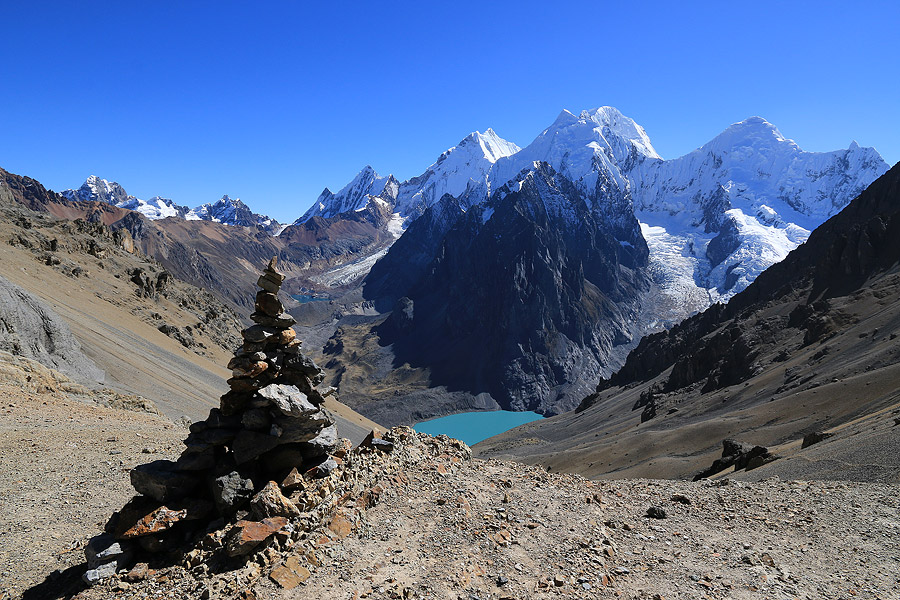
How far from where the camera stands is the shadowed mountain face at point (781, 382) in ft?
125

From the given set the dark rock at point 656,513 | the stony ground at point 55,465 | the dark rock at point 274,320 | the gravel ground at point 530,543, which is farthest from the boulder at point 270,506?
the dark rock at point 656,513

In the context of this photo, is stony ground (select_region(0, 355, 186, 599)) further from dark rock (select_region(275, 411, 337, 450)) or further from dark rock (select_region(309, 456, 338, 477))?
dark rock (select_region(309, 456, 338, 477))

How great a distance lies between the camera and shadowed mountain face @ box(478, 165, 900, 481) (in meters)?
38.0

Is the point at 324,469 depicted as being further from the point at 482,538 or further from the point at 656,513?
the point at 656,513

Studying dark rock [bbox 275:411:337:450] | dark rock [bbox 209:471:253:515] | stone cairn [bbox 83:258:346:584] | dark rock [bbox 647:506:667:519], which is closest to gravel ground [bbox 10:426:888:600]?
dark rock [bbox 647:506:667:519]

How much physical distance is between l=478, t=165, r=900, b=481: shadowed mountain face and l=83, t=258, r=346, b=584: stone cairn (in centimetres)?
2128

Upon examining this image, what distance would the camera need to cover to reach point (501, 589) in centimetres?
1159

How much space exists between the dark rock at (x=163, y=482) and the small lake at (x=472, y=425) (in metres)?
158

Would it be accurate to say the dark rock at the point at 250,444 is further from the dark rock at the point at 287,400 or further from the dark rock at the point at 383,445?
the dark rock at the point at 383,445

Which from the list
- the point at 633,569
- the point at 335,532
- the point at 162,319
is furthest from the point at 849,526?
the point at 162,319

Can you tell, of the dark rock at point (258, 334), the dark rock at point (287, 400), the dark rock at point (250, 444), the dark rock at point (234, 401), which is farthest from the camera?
the dark rock at point (258, 334)

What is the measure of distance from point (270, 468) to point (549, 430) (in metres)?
106

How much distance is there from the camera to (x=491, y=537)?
13.4 m

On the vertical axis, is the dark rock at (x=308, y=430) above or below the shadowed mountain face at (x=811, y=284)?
below
